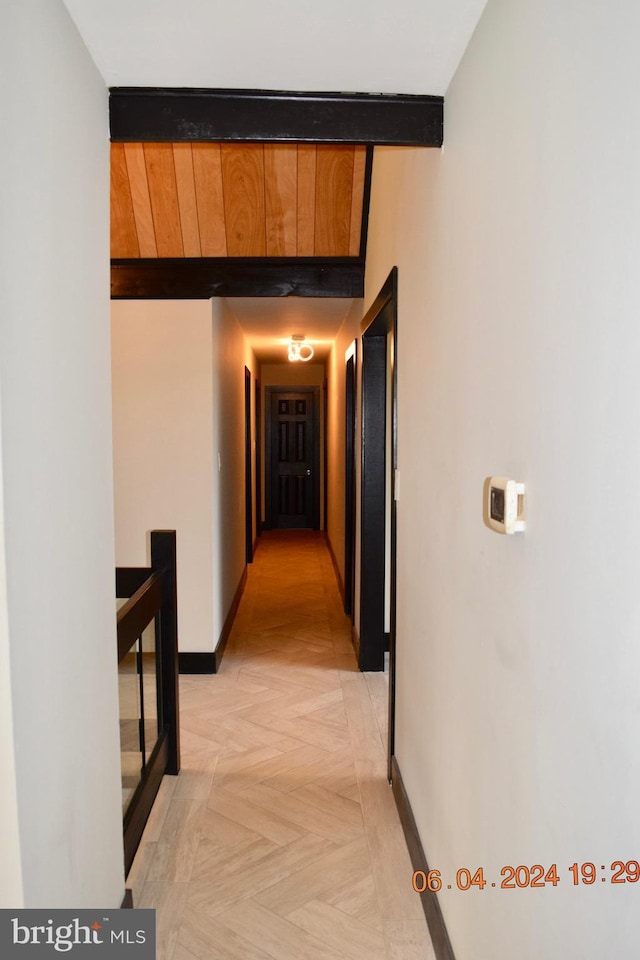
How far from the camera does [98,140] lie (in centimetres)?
163

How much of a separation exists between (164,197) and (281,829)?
291cm

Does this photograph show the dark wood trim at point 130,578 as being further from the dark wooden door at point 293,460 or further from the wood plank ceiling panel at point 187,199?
the dark wooden door at point 293,460

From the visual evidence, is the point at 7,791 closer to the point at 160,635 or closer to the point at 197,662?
the point at 160,635

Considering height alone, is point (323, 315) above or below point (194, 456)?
above

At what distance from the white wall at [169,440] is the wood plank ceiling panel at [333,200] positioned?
0.81 meters

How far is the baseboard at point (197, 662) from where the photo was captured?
13.1ft

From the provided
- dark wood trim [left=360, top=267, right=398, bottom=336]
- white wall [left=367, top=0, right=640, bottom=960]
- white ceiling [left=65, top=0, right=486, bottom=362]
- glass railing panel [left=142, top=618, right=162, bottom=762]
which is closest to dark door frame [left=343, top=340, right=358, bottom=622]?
dark wood trim [left=360, top=267, right=398, bottom=336]

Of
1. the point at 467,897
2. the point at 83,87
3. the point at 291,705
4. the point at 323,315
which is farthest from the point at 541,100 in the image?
the point at 323,315

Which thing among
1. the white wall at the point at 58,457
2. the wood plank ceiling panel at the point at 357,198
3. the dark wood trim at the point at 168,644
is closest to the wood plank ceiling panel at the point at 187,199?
the wood plank ceiling panel at the point at 357,198

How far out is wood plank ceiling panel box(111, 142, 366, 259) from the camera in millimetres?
3094

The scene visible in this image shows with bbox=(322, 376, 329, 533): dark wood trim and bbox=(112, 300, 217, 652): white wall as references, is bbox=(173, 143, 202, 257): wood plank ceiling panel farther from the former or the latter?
bbox=(322, 376, 329, 533): dark wood trim

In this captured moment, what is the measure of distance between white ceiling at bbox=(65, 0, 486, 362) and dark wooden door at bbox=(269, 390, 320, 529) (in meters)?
8.08

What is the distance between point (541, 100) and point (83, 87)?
1.03m

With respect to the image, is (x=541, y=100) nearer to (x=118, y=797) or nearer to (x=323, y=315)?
(x=118, y=797)
